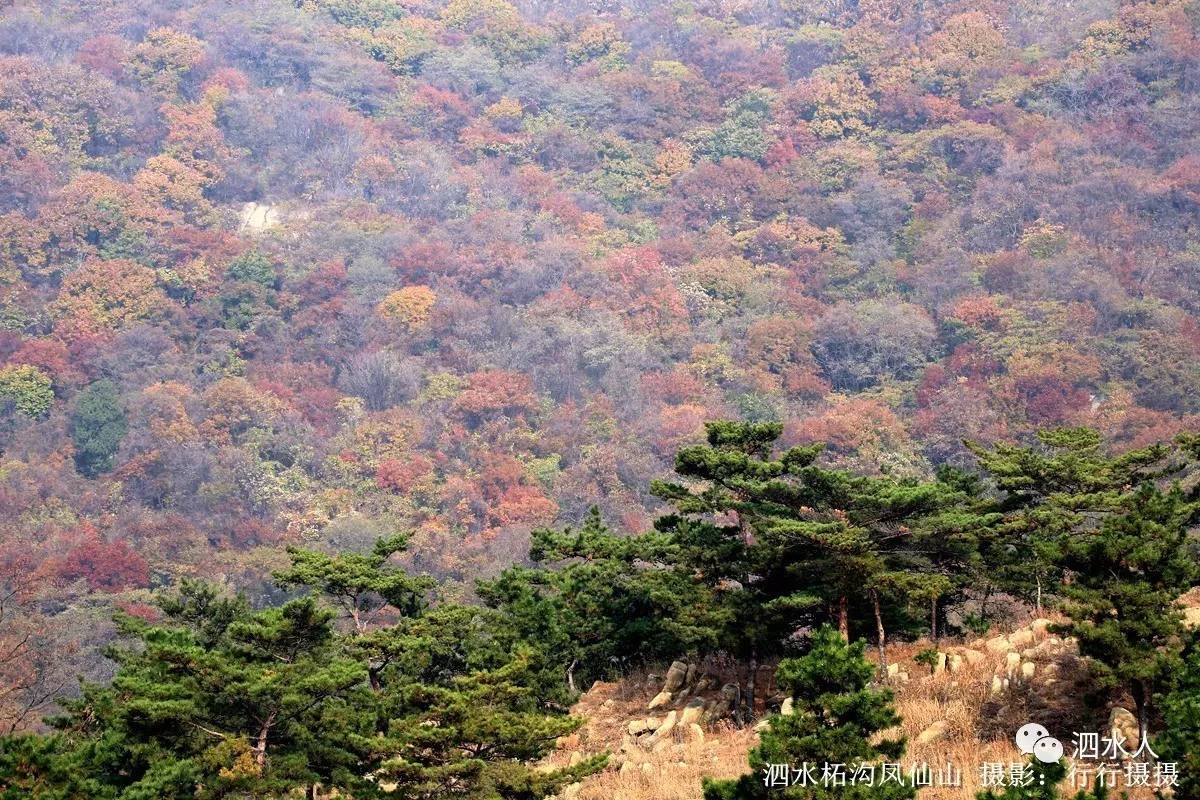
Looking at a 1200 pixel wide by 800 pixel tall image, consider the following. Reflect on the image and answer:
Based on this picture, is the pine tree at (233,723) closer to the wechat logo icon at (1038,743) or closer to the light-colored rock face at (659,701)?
the light-colored rock face at (659,701)

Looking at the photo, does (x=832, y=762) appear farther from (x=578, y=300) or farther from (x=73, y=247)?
(x=73, y=247)

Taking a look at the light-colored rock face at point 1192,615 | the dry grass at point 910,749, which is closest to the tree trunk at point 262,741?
the dry grass at point 910,749

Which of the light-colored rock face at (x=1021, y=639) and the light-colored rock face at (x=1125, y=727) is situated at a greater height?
the light-colored rock face at (x=1021, y=639)

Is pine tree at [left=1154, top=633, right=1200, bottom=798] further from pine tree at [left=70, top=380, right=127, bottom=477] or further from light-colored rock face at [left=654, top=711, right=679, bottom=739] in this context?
pine tree at [left=70, top=380, right=127, bottom=477]

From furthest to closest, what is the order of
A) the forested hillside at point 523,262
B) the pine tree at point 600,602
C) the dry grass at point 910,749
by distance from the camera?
the forested hillside at point 523,262
the pine tree at point 600,602
the dry grass at point 910,749

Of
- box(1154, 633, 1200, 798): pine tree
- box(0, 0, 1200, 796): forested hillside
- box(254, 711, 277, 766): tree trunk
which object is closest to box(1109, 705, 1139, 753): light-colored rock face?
box(1154, 633, 1200, 798): pine tree

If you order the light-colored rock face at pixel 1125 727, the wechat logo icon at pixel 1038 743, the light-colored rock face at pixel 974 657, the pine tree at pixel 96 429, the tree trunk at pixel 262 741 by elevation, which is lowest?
the tree trunk at pixel 262 741

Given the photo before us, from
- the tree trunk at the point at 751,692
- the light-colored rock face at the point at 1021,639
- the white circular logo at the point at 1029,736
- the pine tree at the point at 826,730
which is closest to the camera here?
the pine tree at the point at 826,730
